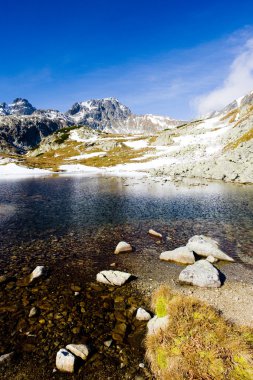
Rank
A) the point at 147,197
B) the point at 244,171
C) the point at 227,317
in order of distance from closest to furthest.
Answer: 1. the point at 227,317
2. the point at 147,197
3. the point at 244,171

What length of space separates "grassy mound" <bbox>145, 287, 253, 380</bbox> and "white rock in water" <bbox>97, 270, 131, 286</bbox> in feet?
16.5

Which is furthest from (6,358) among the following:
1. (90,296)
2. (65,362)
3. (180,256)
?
(180,256)

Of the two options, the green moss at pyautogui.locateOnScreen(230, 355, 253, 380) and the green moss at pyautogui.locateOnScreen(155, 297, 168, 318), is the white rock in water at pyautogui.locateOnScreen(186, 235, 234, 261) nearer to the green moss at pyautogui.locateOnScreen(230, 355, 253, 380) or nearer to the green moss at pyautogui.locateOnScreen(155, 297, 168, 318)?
the green moss at pyautogui.locateOnScreen(155, 297, 168, 318)

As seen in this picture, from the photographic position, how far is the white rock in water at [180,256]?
62.8 ft

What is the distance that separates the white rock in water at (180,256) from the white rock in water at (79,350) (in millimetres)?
10336

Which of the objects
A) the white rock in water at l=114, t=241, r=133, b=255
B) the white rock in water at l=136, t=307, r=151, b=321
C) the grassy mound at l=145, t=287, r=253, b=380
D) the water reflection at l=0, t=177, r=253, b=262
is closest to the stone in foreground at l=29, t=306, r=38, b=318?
the white rock in water at l=136, t=307, r=151, b=321

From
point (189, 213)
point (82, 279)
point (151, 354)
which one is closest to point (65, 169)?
point (189, 213)

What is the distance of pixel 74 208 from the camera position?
38.9 m

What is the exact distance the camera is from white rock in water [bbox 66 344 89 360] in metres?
10.2

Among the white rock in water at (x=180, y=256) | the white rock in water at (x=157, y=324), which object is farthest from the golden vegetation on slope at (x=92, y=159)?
the white rock in water at (x=157, y=324)

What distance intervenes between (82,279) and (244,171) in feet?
195

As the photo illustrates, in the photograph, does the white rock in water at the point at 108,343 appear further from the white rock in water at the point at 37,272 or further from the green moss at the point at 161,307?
the white rock in water at the point at 37,272

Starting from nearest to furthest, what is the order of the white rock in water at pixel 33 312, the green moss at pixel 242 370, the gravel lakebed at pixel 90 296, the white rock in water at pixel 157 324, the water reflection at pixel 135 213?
1. the green moss at pixel 242 370
2. the gravel lakebed at pixel 90 296
3. the white rock in water at pixel 157 324
4. the white rock in water at pixel 33 312
5. the water reflection at pixel 135 213

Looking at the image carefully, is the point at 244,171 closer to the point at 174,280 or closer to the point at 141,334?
the point at 174,280
